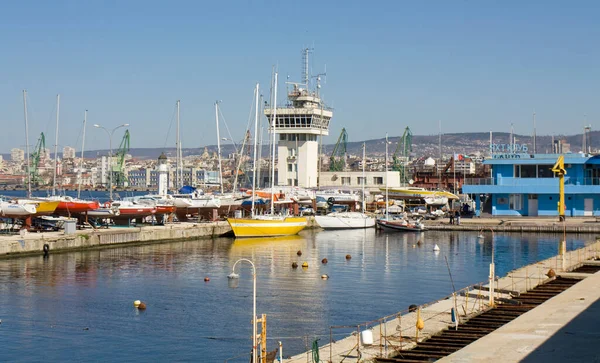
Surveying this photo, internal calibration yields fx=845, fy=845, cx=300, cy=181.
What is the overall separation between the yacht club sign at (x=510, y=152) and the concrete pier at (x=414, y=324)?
148ft

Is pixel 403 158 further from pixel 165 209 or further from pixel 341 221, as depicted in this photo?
pixel 165 209

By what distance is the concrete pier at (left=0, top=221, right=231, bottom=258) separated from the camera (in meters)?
57.9

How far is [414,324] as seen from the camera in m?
30.0

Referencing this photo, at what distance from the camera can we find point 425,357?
82.9 feet

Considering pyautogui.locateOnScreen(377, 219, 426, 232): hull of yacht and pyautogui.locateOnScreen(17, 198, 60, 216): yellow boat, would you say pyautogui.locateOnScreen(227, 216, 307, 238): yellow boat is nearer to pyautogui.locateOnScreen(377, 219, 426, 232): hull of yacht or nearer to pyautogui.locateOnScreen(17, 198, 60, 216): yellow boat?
pyautogui.locateOnScreen(377, 219, 426, 232): hull of yacht

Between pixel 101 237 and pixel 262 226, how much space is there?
1657 centimetres

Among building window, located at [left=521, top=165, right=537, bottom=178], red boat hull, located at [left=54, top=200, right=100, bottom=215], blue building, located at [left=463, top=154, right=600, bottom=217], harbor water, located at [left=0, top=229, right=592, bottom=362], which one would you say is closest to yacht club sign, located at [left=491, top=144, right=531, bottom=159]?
blue building, located at [left=463, top=154, right=600, bottom=217]

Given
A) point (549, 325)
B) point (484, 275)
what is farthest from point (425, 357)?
point (484, 275)

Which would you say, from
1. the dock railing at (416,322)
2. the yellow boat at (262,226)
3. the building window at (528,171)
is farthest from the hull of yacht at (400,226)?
the dock railing at (416,322)

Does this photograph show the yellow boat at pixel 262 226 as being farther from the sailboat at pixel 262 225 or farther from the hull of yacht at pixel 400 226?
the hull of yacht at pixel 400 226

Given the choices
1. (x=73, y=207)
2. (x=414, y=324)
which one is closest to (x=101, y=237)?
(x=73, y=207)

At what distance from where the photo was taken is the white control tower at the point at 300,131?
119m

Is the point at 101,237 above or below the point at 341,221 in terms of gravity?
below

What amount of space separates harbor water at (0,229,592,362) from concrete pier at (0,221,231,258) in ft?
3.66
